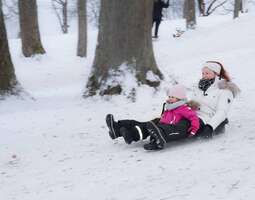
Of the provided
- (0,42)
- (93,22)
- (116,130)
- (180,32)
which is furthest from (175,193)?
(93,22)

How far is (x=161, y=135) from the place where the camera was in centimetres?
523

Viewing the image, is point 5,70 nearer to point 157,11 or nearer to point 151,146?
point 151,146

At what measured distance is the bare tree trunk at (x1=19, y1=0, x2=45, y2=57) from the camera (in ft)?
41.1

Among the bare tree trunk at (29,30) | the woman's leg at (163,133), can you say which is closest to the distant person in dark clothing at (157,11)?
the bare tree trunk at (29,30)

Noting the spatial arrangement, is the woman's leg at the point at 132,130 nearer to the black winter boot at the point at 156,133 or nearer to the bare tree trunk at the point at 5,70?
the black winter boot at the point at 156,133

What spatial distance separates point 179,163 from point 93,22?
5195 centimetres

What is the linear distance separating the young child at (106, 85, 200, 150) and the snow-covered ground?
0.42 ft

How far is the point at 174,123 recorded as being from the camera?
5.37 meters

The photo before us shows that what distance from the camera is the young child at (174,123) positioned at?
17.2 feet

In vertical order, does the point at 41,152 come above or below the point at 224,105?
below

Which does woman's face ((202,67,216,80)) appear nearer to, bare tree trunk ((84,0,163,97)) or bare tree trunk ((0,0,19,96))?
bare tree trunk ((84,0,163,97))

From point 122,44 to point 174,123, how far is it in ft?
9.08

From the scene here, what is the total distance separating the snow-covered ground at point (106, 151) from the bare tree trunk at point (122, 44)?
253 millimetres

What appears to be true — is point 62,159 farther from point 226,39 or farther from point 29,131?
point 226,39
